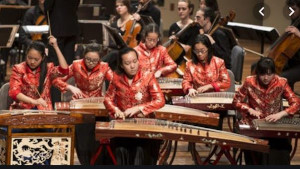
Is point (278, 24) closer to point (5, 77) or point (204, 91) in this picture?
point (5, 77)

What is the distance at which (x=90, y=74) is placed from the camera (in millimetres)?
5531

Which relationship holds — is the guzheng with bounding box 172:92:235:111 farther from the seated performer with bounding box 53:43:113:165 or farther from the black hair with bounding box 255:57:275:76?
the seated performer with bounding box 53:43:113:165

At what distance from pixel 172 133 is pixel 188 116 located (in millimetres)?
518

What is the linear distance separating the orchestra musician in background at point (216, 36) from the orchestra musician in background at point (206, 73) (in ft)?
4.05

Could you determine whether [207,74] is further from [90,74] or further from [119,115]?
[119,115]

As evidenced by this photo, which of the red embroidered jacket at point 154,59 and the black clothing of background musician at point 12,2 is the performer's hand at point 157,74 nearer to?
the red embroidered jacket at point 154,59

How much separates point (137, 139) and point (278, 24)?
6.76 metres

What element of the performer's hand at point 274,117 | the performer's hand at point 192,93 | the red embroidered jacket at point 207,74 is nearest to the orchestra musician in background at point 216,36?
the red embroidered jacket at point 207,74

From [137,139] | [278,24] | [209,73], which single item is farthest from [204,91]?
[278,24]

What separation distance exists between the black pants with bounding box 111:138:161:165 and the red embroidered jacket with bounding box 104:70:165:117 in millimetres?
276

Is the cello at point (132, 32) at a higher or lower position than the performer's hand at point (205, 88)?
higher

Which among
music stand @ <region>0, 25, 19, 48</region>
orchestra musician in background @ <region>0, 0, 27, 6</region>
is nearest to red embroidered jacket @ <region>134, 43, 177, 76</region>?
music stand @ <region>0, 25, 19, 48</region>

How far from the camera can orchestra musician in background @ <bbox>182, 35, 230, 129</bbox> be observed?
18.5 feet

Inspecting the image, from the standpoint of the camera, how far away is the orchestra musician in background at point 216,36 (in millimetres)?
7023
